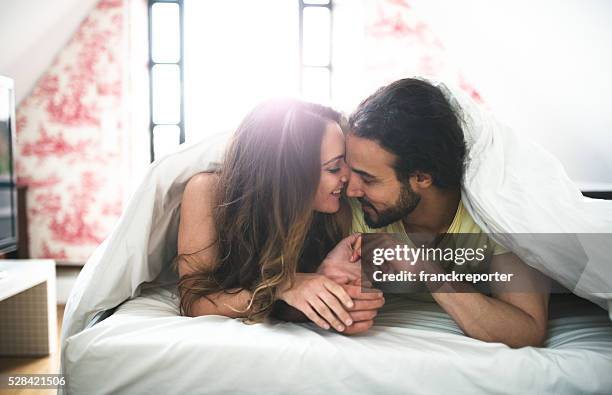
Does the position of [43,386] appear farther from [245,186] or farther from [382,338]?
[382,338]

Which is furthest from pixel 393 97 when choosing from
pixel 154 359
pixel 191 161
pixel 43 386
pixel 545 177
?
pixel 43 386

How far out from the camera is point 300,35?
11.6 feet

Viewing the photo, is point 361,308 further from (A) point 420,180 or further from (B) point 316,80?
(B) point 316,80

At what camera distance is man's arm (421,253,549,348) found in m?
0.99

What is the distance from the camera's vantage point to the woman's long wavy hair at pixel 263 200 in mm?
1132

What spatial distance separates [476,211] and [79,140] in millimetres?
2803

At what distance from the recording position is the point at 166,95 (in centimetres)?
358

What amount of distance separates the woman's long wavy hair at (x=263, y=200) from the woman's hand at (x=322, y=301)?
8cm

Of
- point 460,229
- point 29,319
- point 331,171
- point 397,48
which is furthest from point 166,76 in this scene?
point 460,229

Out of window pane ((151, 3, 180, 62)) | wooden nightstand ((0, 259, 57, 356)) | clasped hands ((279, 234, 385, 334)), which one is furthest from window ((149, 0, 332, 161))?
clasped hands ((279, 234, 385, 334))

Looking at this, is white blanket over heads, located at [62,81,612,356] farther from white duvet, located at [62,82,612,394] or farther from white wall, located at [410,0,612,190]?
white wall, located at [410,0,612,190]

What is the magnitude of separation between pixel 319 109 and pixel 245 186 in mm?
273

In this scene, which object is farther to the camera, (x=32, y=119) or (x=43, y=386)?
(x=32, y=119)

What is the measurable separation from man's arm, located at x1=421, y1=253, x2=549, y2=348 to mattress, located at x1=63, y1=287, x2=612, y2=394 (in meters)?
0.04
